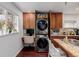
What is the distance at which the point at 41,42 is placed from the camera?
25.2 feet

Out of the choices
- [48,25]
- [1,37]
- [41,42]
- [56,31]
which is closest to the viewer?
[1,37]

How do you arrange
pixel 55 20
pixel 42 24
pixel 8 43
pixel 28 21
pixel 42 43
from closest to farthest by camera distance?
pixel 8 43 < pixel 42 43 < pixel 42 24 < pixel 55 20 < pixel 28 21

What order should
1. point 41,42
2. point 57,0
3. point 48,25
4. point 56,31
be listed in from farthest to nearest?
point 56,31 < point 48,25 < point 41,42 < point 57,0

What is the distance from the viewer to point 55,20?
8.63 meters

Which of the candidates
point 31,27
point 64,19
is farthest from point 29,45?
Result: point 64,19

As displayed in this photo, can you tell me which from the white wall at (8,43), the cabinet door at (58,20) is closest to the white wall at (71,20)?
the cabinet door at (58,20)

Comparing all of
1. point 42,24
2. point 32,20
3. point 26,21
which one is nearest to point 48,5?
point 42,24

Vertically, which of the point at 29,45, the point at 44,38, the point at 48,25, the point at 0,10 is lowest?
the point at 29,45

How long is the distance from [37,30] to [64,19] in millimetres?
2069

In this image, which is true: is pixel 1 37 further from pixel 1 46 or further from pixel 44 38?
pixel 44 38

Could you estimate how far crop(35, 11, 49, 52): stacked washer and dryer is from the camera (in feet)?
25.2

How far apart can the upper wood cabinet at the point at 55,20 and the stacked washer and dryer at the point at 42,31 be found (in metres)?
0.63

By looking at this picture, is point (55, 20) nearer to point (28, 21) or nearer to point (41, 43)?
point (28, 21)

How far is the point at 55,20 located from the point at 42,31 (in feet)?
3.99
